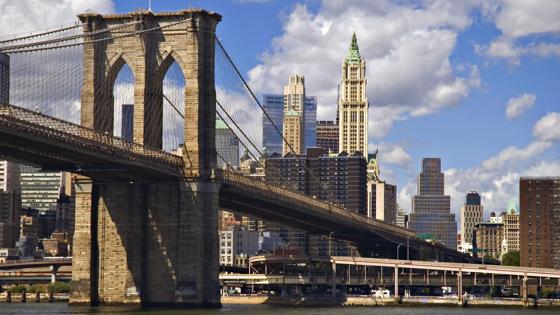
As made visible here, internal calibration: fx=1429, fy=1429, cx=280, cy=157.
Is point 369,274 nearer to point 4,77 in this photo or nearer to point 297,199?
point 297,199

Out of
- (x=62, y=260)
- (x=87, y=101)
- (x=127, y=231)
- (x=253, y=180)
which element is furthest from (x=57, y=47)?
(x=62, y=260)

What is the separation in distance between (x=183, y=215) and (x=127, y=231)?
Result: 4390 mm

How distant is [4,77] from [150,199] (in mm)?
14930

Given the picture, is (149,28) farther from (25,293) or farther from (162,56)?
(25,293)

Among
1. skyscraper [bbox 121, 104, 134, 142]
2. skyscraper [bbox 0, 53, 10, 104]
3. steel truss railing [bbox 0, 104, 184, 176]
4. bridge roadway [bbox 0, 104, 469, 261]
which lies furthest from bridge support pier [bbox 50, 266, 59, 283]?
skyscraper [bbox 0, 53, 10, 104]

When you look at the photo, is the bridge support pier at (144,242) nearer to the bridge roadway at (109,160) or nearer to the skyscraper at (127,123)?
the bridge roadway at (109,160)

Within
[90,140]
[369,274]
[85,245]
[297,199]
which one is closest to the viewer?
[90,140]

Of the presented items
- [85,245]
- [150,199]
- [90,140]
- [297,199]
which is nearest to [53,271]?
[297,199]

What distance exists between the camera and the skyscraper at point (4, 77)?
94000mm

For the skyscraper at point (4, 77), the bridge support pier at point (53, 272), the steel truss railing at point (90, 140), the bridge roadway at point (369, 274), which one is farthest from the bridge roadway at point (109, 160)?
the bridge support pier at point (53, 272)

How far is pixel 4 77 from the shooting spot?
3863 inches

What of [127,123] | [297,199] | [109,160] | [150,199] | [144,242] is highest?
[127,123]

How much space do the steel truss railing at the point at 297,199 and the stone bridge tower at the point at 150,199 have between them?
13.6 feet

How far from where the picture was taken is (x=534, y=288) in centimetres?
18275
